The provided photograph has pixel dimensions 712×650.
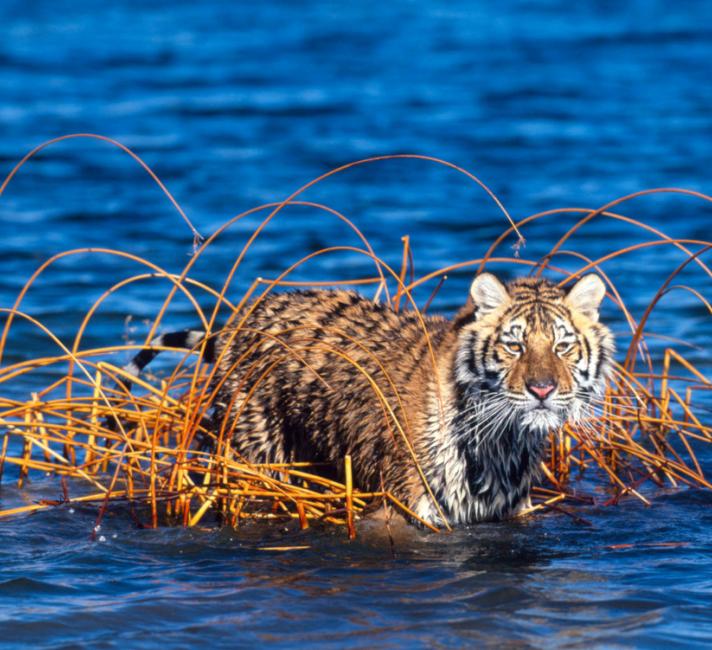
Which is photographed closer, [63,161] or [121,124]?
[63,161]

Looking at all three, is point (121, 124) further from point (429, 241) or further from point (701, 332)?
point (701, 332)

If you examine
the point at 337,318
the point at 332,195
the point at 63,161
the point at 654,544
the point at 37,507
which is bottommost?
the point at 654,544

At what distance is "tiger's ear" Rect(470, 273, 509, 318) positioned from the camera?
6219 millimetres

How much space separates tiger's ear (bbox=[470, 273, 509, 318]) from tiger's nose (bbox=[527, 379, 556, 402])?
0.52 meters

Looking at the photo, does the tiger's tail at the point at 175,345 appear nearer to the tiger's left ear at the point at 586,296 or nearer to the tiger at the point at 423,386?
the tiger at the point at 423,386

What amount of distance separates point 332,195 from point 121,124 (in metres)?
5.10

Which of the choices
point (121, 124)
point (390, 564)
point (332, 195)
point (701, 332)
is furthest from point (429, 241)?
point (390, 564)

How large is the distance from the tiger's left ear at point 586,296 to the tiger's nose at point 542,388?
1.71ft

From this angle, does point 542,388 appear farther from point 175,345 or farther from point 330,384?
point 175,345

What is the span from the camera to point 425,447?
6.52 m

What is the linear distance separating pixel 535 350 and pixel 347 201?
10.5 m

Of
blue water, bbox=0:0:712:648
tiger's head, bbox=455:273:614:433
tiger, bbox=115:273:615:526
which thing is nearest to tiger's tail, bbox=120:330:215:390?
tiger, bbox=115:273:615:526

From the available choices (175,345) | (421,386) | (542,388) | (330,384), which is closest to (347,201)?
(175,345)

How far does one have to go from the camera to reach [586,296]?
248 inches
